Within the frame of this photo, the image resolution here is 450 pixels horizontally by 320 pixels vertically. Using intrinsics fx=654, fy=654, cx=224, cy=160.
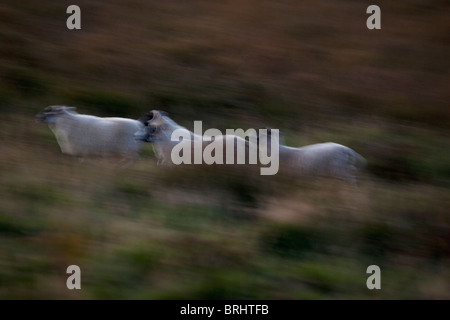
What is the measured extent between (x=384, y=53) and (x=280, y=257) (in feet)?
27.4

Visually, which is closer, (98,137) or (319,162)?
(319,162)

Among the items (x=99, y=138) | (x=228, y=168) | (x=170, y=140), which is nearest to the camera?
(x=228, y=168)

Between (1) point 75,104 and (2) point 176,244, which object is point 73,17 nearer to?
(1) point 75,104

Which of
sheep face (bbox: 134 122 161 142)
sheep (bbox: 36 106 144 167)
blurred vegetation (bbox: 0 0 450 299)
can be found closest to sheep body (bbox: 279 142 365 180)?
blurred vegetation (bbox: 0 0 450 299)

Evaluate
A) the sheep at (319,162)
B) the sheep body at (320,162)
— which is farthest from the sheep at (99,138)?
the sheep body at (320,162)

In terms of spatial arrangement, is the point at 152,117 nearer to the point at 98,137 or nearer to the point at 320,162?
the point at 98,137

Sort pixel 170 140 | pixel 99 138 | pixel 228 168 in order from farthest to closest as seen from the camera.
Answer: pixel 99 138
pixel 170 140
pixel 228 168

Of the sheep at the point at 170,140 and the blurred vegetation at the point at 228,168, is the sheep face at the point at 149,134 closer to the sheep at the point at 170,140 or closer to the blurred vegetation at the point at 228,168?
the sheep at the point at 170,140

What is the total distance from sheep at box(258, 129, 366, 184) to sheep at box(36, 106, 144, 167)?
1976 mm

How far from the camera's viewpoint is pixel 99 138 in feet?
28.4

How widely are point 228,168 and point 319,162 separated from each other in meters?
1.08

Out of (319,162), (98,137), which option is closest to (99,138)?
(98,137)

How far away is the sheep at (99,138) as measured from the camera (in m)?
8.63

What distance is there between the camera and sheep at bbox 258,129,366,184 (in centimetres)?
773
